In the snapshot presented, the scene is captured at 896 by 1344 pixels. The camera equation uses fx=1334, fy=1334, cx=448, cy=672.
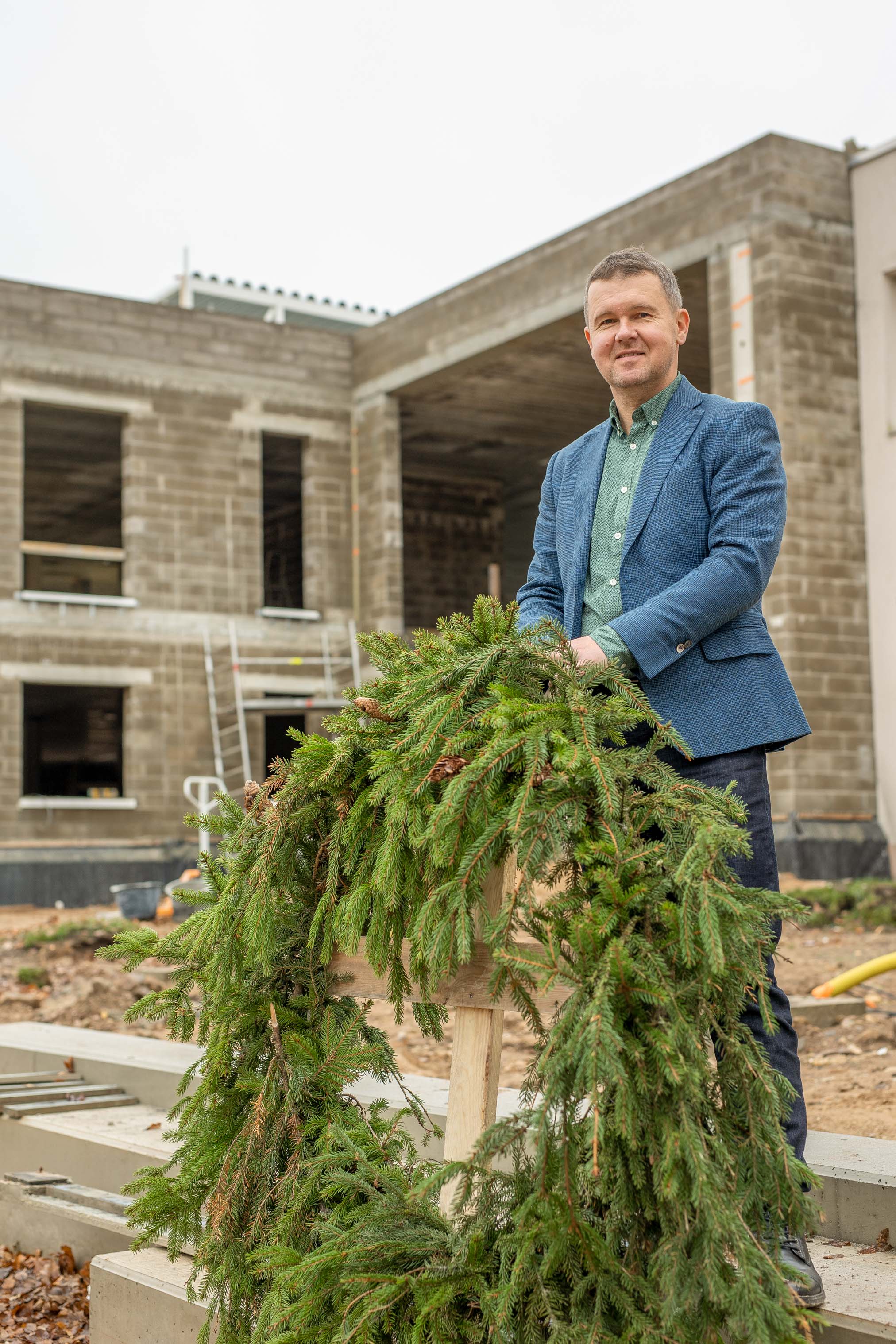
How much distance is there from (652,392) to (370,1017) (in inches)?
203

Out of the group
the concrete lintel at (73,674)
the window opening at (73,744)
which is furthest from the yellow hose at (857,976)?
the window opening at (73,744)

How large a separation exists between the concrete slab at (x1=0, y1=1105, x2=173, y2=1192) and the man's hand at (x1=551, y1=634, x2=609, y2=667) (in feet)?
8.08

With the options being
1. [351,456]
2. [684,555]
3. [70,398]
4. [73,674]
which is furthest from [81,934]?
[684,555]

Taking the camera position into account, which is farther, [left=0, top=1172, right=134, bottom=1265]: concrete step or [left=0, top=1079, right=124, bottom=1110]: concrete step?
[left=0, top=1079, right=124, bottom=1110]: concrete step

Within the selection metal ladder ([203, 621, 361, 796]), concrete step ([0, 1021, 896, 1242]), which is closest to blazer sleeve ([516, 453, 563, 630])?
concrete step ([0, 1021, 896, 1242])

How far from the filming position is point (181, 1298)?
298cm

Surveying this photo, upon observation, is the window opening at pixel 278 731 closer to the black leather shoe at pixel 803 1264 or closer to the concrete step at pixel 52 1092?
the concrete step at pixel 52 1092

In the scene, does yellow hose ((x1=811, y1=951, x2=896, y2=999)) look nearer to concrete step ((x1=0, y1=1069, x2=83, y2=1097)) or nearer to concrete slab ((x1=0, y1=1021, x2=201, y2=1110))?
concrete slab ((x1=0, y1=1021, x2=201, y2=1110))

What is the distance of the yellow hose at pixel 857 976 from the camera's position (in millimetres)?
5418

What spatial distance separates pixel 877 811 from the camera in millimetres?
13312

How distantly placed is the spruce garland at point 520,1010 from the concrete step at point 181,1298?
0.28 m

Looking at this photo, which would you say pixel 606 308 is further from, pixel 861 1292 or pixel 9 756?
pixel 9 756

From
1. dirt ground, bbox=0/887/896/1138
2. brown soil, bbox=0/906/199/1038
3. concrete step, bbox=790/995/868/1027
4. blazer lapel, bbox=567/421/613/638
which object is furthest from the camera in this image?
brown soil, bbox=0/906/199/1038

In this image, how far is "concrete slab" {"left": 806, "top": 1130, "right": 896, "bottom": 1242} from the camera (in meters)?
2.84
